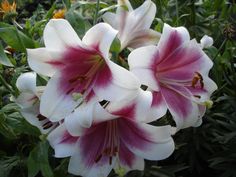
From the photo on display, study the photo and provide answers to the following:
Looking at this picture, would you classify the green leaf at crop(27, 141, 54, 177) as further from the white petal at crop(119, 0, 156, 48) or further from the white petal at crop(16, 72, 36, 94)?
the white petal at crop(119, 0, 156, 48)

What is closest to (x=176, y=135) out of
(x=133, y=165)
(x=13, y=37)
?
(x=133, y=165)

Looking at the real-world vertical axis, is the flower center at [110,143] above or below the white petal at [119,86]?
below

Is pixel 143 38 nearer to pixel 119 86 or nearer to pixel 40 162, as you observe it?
pixel 119 86

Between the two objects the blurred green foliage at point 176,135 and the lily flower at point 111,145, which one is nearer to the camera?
the lily flower at point 111,145

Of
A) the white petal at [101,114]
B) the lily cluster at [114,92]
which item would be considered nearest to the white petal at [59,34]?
the lily cluster at [114,92]

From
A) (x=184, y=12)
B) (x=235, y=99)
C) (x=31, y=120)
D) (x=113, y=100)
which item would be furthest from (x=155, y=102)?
(x=184, y=12)

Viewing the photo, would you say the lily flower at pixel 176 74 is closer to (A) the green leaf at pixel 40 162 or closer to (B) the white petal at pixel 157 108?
(B) the white petal at pixel 157 108

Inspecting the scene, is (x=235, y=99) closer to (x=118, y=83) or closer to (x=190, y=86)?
(x=190, y=86)
